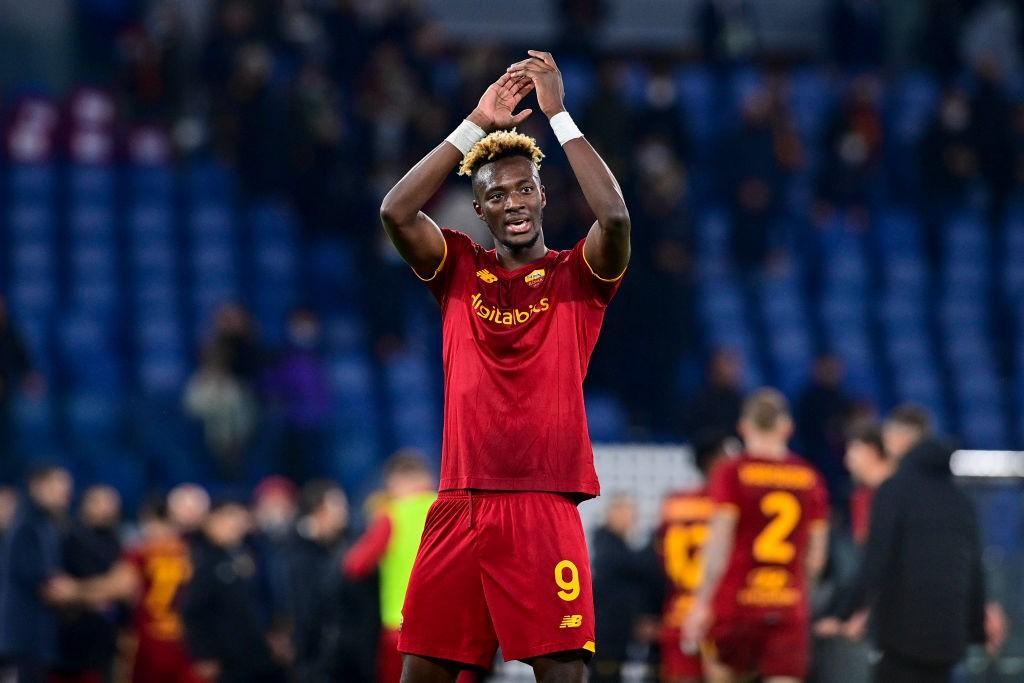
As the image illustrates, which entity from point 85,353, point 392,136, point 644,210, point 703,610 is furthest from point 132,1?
point 703,610

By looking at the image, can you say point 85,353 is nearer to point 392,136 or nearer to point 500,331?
point 392,136

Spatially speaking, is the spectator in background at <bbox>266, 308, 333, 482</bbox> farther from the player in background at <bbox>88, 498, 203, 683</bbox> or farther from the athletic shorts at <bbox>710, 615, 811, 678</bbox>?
the athletic shorts at <bbox>710, 615, 811, 678</bbox>

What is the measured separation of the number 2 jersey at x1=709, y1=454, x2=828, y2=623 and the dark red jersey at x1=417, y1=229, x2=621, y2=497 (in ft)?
12.5

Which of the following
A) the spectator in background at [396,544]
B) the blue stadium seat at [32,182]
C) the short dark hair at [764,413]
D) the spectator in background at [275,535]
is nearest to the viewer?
the short dark hair at [764,413]

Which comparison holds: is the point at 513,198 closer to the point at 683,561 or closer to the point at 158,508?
the point at 683,561

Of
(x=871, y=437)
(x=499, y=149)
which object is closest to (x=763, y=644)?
(x=871, y=437)

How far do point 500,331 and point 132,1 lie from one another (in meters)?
14.1

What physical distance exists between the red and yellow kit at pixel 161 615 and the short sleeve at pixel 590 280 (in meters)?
7.48

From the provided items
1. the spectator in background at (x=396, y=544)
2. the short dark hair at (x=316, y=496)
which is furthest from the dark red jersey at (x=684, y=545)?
the short dark hair at (x=316, y=496)

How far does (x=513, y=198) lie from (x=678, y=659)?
18.1ft

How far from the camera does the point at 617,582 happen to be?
36.0 feet

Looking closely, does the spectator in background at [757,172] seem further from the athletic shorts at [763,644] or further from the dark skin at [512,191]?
the dark skin at [512,191]

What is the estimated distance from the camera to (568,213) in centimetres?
1556

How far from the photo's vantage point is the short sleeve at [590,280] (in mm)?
4953
